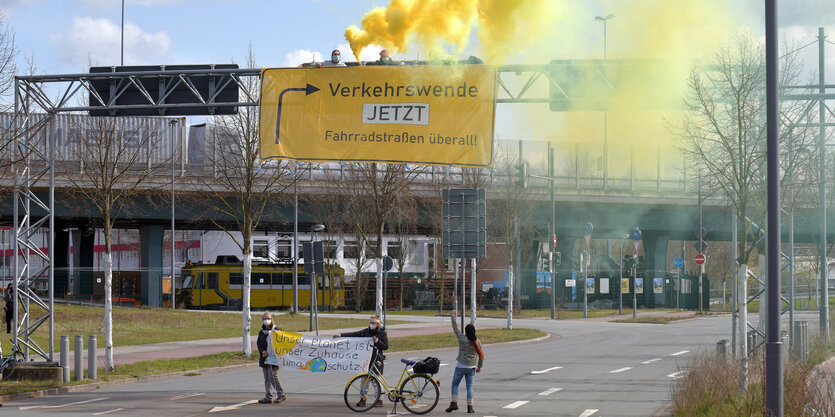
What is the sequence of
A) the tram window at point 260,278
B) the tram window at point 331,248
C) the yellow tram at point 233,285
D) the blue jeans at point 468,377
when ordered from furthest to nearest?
1. the tram window at point 331,248
2. the yellow tram at point 233,285
3. the tram window at point 260,278
4. the blue jeans at point 468,377

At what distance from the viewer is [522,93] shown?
1956cm

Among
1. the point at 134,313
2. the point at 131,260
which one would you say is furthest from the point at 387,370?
the point at 131,260

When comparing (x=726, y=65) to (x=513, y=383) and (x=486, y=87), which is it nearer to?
(x=486, y=87)

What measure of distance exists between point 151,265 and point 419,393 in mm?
45519

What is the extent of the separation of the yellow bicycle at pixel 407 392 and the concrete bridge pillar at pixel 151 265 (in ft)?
135

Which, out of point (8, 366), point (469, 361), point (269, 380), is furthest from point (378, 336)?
point (8, 366)

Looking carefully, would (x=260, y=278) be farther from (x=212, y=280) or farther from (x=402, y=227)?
(x=402, y=227)

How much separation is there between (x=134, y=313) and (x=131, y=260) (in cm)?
6958

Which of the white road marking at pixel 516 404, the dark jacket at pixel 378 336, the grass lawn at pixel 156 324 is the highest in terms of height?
the dark jacket at pixel 378 336

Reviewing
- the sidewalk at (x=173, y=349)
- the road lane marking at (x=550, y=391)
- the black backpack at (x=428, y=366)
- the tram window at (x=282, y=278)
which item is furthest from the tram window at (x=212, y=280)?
the black backpack at (x=428, y=366)

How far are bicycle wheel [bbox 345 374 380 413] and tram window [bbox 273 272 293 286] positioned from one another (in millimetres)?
42454

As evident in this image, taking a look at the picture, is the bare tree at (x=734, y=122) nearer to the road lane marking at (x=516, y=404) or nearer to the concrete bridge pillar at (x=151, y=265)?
the road lane marking at (x=516, y=404)

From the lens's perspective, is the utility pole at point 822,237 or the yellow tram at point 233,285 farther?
the yellow tram at point 233,285

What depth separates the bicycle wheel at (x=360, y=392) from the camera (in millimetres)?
15992
